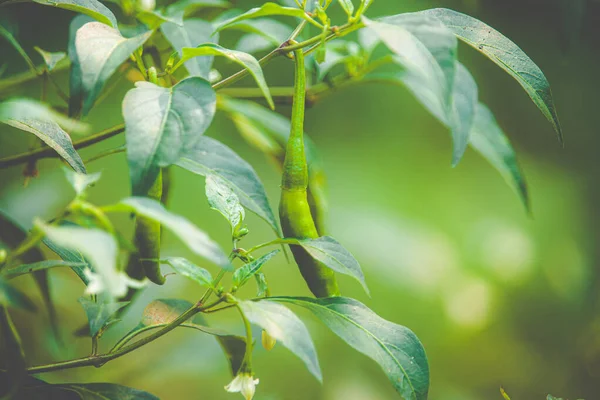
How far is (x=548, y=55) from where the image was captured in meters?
1.58

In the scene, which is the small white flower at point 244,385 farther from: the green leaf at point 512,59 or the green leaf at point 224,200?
the green leaf at point 512,59

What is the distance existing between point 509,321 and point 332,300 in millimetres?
1131

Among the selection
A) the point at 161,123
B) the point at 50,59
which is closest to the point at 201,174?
the point at 161,123

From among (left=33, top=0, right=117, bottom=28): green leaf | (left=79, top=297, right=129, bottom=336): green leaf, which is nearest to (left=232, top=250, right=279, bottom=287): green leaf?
(left=79, top=297, right=129, bottom=336): green leaf

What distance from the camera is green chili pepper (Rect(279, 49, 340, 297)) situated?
1.50 feet

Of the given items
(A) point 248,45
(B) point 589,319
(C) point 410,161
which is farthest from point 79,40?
(B) point 589,319

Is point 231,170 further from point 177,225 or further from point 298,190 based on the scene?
point 177,225

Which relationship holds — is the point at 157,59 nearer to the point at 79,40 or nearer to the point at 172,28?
the point at 172,28

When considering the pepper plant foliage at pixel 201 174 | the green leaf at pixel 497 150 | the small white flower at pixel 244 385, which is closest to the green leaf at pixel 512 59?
the pepper plant foliage at pixel 201 174

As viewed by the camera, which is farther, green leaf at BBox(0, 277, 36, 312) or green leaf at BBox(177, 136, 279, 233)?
green leaf at BBox(177, 136, 279, 233)

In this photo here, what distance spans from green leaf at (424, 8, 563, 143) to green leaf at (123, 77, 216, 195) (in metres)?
0.23

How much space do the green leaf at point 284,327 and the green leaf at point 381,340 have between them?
0.18 ft

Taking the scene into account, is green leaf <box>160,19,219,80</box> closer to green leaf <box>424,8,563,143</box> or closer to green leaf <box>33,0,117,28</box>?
green leaf <box>33,0,117,28</box>

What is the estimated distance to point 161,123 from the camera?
0.34 metres
